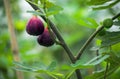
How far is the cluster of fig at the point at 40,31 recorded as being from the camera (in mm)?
1000

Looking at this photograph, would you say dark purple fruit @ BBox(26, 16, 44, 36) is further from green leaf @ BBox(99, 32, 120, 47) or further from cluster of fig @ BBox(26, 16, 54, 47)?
green leaf @ BBox(99, 32, 120, 47)

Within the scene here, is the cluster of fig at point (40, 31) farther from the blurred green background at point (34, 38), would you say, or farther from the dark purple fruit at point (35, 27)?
the blurred green background at point (34, 38)

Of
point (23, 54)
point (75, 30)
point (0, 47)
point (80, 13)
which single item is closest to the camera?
point (0, 47)

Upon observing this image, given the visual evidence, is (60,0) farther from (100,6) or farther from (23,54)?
(100,6)

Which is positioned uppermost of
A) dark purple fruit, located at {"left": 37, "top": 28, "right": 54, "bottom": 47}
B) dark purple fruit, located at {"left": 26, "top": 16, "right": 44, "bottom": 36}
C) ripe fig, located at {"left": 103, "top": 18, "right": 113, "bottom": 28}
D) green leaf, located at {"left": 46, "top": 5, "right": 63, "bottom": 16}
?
green leaf, located at {"left": 46, "top": 5, "right": 63, "bottom": 16}

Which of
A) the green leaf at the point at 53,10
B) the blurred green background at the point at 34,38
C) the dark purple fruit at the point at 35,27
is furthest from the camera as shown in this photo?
the blurred green background at the point at 34,38

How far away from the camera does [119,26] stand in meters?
0.95

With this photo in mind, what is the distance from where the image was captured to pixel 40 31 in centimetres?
100

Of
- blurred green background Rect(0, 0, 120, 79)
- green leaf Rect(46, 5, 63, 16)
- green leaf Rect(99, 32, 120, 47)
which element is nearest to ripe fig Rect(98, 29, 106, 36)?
green leaf Rect(99, 32, 120, 47)

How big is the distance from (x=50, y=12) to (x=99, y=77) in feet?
0.67

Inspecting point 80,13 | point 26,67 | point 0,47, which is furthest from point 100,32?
point 80,13

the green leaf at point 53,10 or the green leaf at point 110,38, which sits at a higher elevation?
the green leaf at point 53,10

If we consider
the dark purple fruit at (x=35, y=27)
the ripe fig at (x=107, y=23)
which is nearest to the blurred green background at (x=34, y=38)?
the dark purple fruit at (x=35, y=27)

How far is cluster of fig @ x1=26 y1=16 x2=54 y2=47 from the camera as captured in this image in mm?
1000
